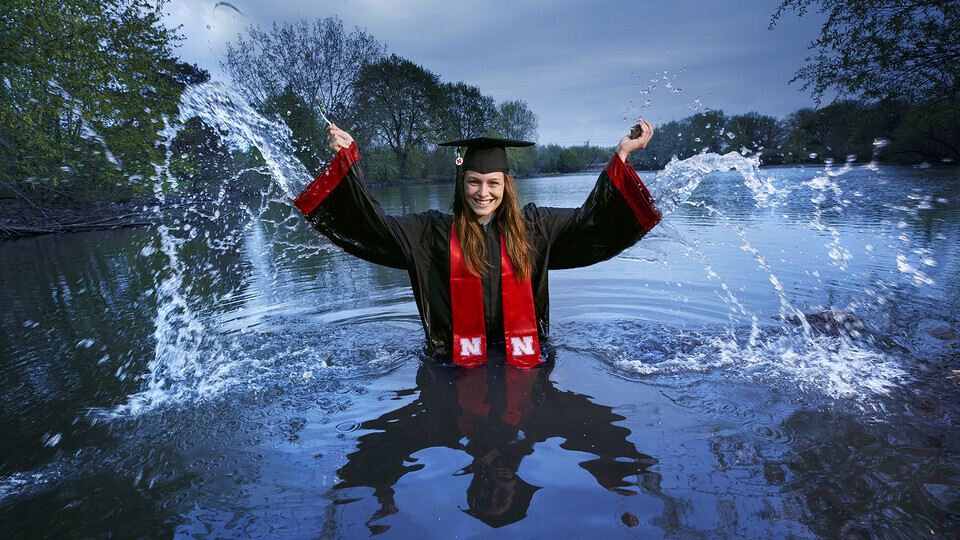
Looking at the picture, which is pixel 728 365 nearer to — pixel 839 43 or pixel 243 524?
pixel 243 524

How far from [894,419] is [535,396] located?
6.49 feet

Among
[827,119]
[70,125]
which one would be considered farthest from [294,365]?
[70,125]

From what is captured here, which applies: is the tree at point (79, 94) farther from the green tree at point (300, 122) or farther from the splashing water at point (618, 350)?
the green tree at point (300, 122)

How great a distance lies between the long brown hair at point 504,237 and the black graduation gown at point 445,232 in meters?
0.07

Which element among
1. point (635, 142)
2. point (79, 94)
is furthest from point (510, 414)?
point (79, 94)

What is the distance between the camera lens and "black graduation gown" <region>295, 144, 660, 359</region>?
306 cm

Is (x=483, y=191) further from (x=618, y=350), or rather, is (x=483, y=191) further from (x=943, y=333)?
(x=943, y=333)

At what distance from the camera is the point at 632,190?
9.86 feet

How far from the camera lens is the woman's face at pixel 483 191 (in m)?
3.21

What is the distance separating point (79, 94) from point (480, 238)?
41.1ft

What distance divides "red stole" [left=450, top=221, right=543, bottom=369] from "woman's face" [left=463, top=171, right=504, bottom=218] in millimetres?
220

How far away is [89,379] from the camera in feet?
12.1

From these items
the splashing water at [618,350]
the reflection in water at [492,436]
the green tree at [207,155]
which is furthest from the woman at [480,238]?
the green tree at [207,155]

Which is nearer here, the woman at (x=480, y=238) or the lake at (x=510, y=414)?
the lake at (x=510, y=414)
